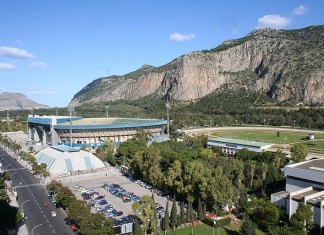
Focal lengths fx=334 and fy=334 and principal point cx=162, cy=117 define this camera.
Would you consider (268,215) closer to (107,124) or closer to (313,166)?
(313,166)

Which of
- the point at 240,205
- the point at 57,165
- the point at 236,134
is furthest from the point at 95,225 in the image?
the point at 236,134

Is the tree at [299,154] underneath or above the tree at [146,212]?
above

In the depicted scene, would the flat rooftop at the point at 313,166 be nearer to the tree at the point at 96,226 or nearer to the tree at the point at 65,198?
the tree at the point at 96,226

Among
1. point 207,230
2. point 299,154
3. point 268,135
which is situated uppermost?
point 299,154

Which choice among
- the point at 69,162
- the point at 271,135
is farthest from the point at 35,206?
the point at 271,135

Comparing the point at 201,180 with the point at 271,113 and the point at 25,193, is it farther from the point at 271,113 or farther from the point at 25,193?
the point at 271,113

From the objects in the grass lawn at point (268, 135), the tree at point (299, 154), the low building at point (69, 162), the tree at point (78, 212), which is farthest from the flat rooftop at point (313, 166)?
the grass lawn at point (268, 135)

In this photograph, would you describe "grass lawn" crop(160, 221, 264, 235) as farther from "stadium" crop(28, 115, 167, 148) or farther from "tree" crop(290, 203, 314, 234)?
"stadium" crop(28, 115, 167, 148)
